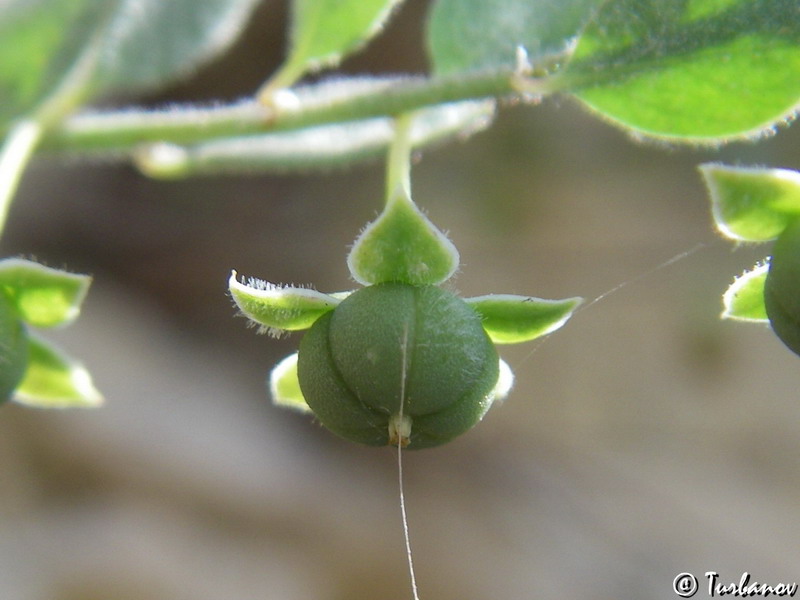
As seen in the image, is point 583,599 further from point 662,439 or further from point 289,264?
point 289,264

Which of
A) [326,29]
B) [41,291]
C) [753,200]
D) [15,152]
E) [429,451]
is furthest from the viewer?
[429,451]

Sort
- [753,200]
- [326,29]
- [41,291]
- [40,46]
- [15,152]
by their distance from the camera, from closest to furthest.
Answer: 1. [753,200]
2. [41,291]
3. [15,152]
4. [326,29]
5. [40,46]

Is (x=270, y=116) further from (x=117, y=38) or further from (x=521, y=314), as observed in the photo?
(x=521, y=314)

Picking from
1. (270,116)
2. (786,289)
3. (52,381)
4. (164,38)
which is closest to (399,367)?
(786,289)

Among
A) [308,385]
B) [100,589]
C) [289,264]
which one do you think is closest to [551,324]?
[308,385]

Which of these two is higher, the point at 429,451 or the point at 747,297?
the point at 429,451

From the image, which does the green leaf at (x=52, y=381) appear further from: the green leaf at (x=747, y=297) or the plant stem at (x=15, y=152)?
the green leaf at (x=747, y=297)
